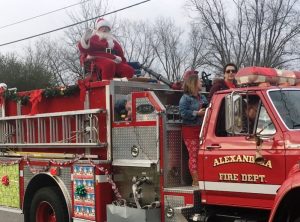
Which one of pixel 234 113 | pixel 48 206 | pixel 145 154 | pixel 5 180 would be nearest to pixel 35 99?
pixel 5 180

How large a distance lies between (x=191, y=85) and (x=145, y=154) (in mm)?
962

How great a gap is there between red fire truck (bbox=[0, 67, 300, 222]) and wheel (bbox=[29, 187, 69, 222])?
0.6 inches

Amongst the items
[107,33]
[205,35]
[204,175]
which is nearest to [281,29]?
[205,35]

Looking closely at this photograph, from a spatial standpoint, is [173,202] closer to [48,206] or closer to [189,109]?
[189,109]

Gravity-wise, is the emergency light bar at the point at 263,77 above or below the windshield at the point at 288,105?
above

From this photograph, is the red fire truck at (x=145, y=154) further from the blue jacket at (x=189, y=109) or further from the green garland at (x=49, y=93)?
the blue jacket at (x=189, y=109)

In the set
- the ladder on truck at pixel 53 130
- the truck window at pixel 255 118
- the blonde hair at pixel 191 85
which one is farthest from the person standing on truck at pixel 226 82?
the ladder on truck at pixel 53 130

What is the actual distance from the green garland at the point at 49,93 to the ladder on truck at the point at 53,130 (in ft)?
0.91

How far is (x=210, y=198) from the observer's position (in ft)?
17.0

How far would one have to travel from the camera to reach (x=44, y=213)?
734 cm

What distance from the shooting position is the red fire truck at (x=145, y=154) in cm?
466

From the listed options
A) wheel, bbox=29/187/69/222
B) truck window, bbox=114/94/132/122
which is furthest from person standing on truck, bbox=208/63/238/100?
wheel, bbox=29/187/69/222

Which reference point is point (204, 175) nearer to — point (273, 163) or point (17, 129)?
point (273, 163)

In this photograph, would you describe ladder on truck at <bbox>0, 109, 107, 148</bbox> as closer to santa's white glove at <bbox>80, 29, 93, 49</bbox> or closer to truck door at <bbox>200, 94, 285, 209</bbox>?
santa's white glove at <bbox>80, 29, 93, 49</bbox>
